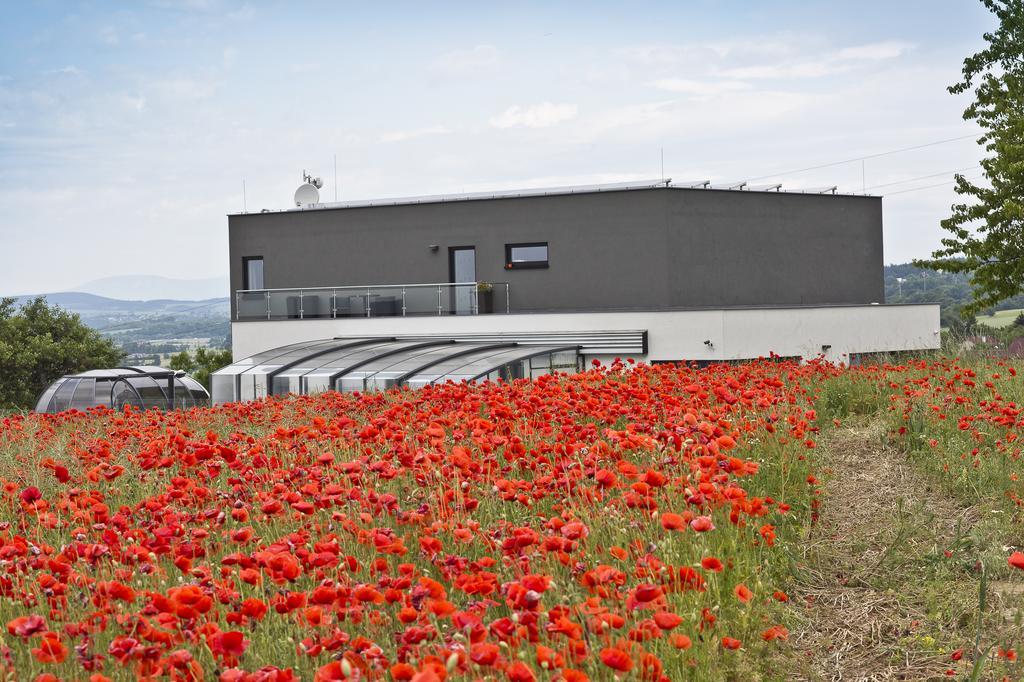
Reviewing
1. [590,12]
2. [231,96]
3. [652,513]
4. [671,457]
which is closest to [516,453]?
[671,457]

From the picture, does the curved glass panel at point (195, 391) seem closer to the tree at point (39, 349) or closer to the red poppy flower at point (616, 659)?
the tree at point (39, 349)

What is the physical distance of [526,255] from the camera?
28.0 metres

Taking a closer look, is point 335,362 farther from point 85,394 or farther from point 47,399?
point 47,399

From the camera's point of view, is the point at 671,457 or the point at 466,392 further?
the point at 466,392

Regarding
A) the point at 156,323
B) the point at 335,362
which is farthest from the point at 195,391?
the point at 156,323

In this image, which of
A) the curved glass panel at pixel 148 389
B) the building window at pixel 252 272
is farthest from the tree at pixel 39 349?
the curved glass panel at pixel 148 389

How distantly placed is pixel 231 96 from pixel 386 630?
14.9 meters

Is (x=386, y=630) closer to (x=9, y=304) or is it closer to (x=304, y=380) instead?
(x=304, y=380)

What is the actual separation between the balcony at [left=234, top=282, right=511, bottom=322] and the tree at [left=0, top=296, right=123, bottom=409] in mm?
18400

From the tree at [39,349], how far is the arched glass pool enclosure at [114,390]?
18.0 metres

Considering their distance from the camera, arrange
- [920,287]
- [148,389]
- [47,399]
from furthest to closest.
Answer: [920,287], [148,389], [47,399]

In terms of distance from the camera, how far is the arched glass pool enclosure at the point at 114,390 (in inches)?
972

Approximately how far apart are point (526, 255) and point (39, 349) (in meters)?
24.9

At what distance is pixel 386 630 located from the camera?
3.78 metres
